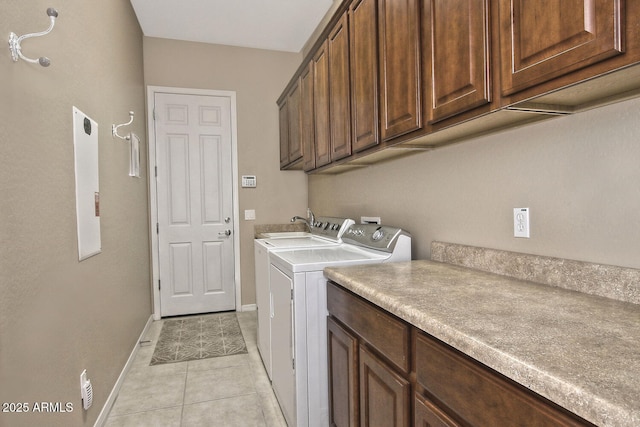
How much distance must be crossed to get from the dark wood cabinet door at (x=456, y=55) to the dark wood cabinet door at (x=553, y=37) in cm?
7

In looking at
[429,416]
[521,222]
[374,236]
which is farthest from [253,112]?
[429,416]

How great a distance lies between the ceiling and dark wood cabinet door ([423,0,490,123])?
2.35 metres

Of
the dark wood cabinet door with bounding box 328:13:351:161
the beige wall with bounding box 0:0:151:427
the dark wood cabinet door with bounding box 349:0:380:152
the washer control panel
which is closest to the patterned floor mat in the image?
the beige wall with bounding box 0:0:151:427

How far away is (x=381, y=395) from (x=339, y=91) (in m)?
1.68

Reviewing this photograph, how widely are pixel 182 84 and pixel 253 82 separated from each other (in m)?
0.76

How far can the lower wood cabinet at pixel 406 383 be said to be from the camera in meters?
0.71

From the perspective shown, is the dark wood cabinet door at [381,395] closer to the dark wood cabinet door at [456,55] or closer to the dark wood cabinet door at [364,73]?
the dark wood cabinet door at [456,55]

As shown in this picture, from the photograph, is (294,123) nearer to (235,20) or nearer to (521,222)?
(235,20)

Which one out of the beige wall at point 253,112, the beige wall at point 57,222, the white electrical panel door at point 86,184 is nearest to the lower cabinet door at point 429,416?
the beige wall at point 57,222

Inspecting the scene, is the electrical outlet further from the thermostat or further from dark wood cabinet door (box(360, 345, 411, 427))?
the thermostat

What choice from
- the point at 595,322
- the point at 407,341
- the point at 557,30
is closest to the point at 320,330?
the point at 407,341

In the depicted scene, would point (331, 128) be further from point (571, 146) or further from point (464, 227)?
point (571, 146)

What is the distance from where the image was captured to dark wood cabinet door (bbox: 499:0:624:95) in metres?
0.77

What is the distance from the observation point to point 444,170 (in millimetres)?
1776
